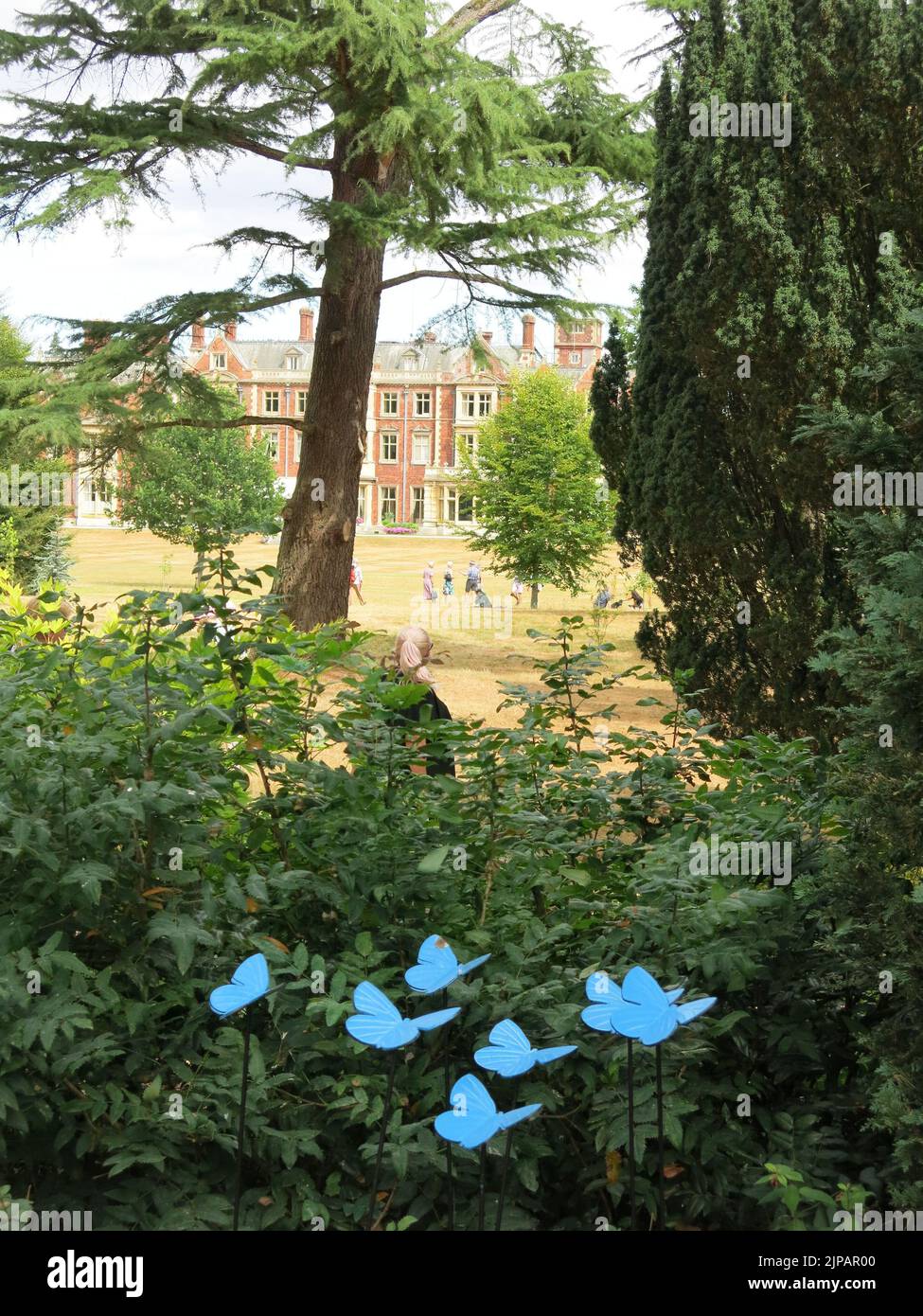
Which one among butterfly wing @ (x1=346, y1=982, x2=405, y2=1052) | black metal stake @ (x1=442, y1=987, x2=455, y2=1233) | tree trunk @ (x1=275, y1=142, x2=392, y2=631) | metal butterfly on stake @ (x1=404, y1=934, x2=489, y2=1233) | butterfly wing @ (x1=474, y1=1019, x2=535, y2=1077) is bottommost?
black metal stake @ (x1=442, y1=987, x2=455, y2=1233)

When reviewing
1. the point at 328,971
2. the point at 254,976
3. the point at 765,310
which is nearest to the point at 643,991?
the point at 254,976

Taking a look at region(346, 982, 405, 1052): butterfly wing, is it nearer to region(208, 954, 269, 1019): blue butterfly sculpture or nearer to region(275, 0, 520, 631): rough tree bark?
region(208, 954, 269, 1019): blue butterfly sculpture

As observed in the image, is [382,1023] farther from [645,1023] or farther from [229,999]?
[645,1023]

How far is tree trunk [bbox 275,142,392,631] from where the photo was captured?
30.7 ft

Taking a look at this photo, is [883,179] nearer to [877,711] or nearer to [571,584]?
[877,711]

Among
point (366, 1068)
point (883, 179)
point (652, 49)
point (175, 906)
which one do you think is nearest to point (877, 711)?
point (366, 1068)

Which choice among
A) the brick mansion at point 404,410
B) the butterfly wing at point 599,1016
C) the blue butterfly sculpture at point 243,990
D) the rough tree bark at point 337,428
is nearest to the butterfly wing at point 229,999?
the blue butterfly sculpture at point 243,990

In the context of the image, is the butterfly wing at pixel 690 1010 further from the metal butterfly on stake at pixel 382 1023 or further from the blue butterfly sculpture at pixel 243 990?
the blue butterfly sculpture at pixel 243 990

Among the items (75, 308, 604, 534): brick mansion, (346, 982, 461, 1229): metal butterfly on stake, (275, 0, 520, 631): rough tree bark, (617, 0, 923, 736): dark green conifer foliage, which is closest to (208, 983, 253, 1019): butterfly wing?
(346, 982, 461, 1229): metal butterfly on stake

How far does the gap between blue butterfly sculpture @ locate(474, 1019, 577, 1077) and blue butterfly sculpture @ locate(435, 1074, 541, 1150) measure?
1.6 inches

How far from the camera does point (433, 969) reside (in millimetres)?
1522

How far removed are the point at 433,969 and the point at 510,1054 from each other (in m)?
0.16

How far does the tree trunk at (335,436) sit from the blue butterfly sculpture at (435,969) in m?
7.78

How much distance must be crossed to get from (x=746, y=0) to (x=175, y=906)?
475 centimetres
